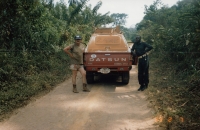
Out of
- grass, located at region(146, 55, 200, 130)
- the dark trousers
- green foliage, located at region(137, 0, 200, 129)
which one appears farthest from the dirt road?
green foliage, located at region(137, 0, 200, 129)

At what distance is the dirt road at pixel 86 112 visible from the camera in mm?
4465

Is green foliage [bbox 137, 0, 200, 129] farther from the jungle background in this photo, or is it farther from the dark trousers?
the dark trousers

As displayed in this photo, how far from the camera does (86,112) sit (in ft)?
17.1

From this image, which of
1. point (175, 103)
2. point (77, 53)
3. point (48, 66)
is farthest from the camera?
point (48, 66)

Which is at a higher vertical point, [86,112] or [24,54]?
[24,54]

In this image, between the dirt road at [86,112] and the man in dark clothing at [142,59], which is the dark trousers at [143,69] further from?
the dirt road at [86,112]

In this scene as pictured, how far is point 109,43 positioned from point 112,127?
4.81 meters

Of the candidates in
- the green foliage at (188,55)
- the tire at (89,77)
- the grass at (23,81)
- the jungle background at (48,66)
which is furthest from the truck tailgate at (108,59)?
the green foliage at (188,55)

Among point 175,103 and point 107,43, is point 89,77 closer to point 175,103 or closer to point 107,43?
point 107,43

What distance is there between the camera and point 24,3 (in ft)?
25.4

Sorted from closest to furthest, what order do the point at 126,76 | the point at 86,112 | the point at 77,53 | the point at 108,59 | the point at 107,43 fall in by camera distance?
the point at 86,112 < the point at 77,53 < the point at 108,59 < the point at 126,76 < the point at 107,43

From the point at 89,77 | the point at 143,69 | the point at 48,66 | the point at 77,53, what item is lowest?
the point at 89,77

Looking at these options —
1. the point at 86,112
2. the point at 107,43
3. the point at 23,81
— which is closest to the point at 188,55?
the point at 107,43

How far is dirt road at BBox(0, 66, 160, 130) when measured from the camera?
176 inches
